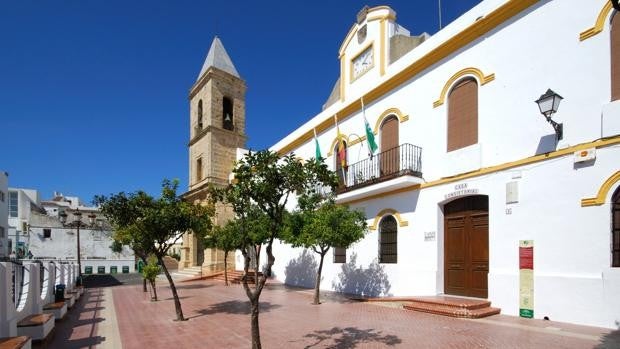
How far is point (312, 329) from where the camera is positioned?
8.41m

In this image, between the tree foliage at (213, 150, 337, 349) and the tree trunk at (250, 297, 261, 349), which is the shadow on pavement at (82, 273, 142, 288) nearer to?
the tree trunk at (250, 297, 261, 349)

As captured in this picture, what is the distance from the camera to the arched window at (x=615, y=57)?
7.99 meters

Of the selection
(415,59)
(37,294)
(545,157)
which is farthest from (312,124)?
(37,294)

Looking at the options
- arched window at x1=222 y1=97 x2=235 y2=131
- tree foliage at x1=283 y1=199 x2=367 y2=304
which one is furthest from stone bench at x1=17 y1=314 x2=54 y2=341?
arched window at x1=222 y1=97 x2=235 y2=131

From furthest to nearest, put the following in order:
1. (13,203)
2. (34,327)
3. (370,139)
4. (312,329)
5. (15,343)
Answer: (13,203) → (370,139) → (312,329) → (34,327) → (15,343)

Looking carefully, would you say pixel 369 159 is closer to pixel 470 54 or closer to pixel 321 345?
pixel 470 54

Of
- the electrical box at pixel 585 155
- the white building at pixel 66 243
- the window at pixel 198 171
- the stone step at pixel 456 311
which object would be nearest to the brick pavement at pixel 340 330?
the stone step at pixel 456 311

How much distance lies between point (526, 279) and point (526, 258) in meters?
0.48

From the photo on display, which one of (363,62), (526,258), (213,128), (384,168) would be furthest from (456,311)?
(213,128)

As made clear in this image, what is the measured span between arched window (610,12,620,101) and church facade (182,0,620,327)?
0.07 ft

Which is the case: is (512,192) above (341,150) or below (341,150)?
below

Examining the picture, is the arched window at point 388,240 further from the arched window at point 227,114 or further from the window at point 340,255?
the arched window at point 227,114

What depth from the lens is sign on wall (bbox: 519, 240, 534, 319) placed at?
886 centimetres

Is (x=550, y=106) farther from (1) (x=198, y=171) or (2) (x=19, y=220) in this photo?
(2) (x=19, y=220)
